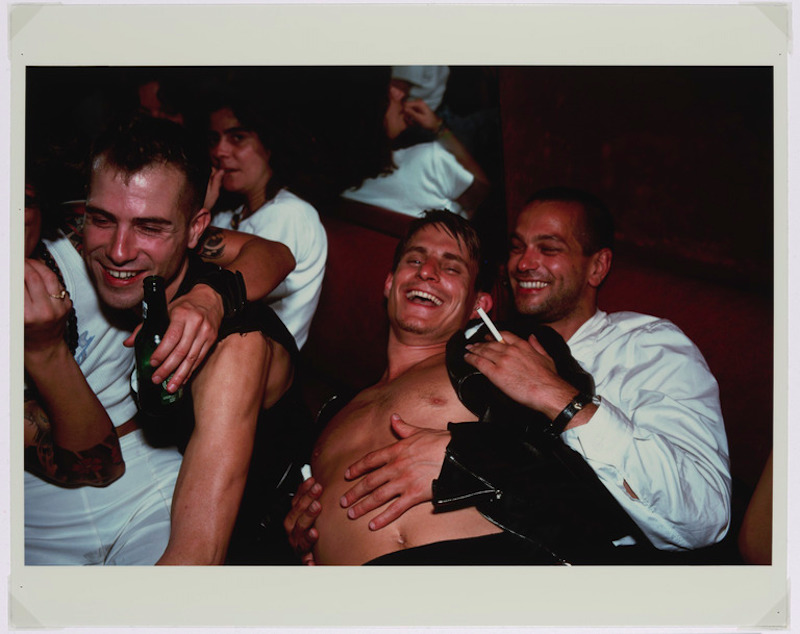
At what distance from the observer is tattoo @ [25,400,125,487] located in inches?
62.6

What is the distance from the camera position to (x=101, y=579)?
5.19ft

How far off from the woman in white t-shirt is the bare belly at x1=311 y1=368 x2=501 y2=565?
0.86 feet

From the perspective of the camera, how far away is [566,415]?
1.50m

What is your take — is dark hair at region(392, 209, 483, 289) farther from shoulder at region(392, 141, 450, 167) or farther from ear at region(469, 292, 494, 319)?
shoulder at region(392, 141, 450, 167)

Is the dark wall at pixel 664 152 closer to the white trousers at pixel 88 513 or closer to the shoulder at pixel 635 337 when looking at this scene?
the shoulder at pixel 635 337

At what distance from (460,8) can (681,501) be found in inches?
47.0

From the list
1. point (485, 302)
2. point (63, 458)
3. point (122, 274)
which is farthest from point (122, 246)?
point (485, 302)

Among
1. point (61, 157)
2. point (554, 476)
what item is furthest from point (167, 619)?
point (61, 157)

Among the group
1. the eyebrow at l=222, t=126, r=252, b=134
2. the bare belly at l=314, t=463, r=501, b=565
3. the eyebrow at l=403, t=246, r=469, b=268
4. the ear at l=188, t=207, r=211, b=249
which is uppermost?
the eyebrow at l=222, t=126, r=252, b=134

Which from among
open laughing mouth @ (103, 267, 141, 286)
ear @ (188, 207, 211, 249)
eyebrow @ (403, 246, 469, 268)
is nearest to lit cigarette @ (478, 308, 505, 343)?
eyebrow @ (403, 246, 469, 268)

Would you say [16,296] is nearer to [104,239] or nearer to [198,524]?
[104,239]

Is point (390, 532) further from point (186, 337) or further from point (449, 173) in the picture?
point (449, 173)

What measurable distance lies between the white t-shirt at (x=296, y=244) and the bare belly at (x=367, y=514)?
0.86 ft

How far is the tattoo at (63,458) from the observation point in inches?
62.6
